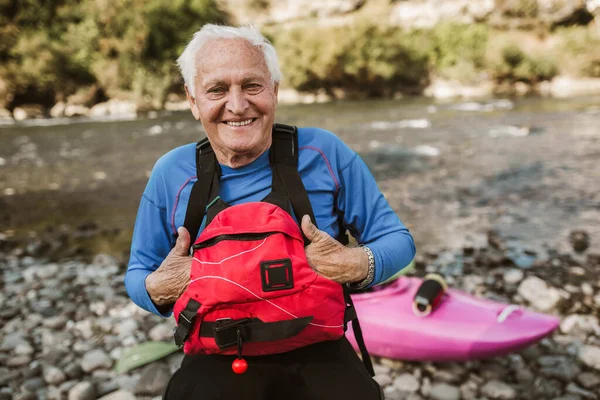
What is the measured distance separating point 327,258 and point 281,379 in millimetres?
540

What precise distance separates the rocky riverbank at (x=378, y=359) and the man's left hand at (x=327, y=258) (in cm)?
186

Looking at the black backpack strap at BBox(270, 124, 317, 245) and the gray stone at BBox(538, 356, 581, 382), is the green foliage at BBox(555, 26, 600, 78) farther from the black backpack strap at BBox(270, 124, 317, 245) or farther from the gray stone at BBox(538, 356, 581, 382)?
the black backpack strap at BBox(270, 124, 317, 245)

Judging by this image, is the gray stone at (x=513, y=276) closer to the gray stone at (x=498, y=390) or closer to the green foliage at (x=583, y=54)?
the gray stone at (x=498, y=390)

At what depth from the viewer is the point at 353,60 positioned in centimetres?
4825

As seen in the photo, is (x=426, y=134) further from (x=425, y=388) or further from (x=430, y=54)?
(x=430, y=54)

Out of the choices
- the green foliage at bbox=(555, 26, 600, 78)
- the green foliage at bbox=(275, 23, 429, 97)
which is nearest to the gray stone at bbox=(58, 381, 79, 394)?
the green foliage at bbox=(275, 23, 429, 97)

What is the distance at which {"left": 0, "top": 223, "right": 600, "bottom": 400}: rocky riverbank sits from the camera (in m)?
3.18

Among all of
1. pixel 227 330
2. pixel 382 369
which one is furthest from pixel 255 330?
pixel 382 369

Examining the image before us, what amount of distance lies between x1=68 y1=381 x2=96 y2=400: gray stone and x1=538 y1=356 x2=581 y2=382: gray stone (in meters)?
3.31

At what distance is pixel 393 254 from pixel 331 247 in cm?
33

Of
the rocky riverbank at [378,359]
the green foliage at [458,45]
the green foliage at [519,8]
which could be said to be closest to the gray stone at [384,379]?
the rocky riverbank at [378,359]

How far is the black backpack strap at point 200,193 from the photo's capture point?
6.06 ft

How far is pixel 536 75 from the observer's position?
44.9 metres

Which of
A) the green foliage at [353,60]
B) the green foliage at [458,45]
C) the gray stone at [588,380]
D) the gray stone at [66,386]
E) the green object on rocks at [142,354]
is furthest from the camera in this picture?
the green foliage at [458,45]
